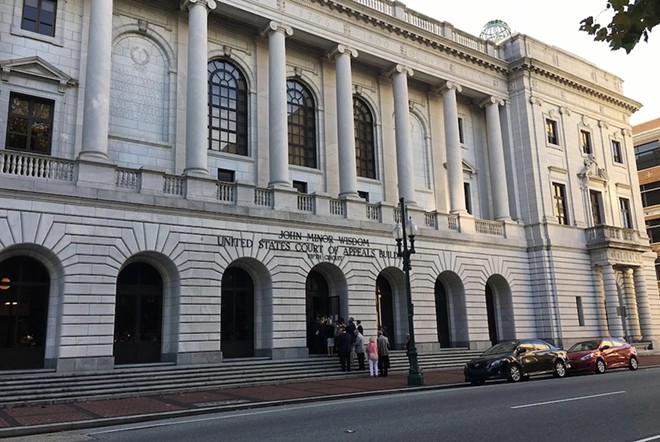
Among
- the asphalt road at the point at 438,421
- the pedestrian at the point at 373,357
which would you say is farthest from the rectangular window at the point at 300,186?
the asphalt road at the point at 438,421

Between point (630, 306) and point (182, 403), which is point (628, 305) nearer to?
point (630, 306)

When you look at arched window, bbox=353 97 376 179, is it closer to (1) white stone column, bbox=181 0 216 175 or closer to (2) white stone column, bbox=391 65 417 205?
(2) white stone column, bbox=391 65 417 205

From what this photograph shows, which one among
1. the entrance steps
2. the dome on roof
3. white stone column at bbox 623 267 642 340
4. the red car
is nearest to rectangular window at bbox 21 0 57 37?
the entrance steps

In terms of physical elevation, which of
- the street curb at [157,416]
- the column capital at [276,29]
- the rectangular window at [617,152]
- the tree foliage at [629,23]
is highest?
the column capital at [276,29]

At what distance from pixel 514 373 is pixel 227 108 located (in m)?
17.7

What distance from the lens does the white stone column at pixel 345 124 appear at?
29141mm

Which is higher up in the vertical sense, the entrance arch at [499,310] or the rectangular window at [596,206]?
the rectangular window at [596,206]

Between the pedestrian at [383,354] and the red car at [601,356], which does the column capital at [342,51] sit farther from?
the red car at [601,356]

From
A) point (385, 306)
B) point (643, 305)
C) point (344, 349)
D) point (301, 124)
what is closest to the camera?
point (344, 349)

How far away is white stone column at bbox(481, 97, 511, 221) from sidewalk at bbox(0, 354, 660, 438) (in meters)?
17.1

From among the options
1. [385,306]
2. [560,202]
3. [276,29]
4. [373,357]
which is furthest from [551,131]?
[373,357]

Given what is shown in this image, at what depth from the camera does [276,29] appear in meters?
28.1

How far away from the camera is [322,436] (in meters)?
9.71

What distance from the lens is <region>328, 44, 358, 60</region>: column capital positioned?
30.4 meters
